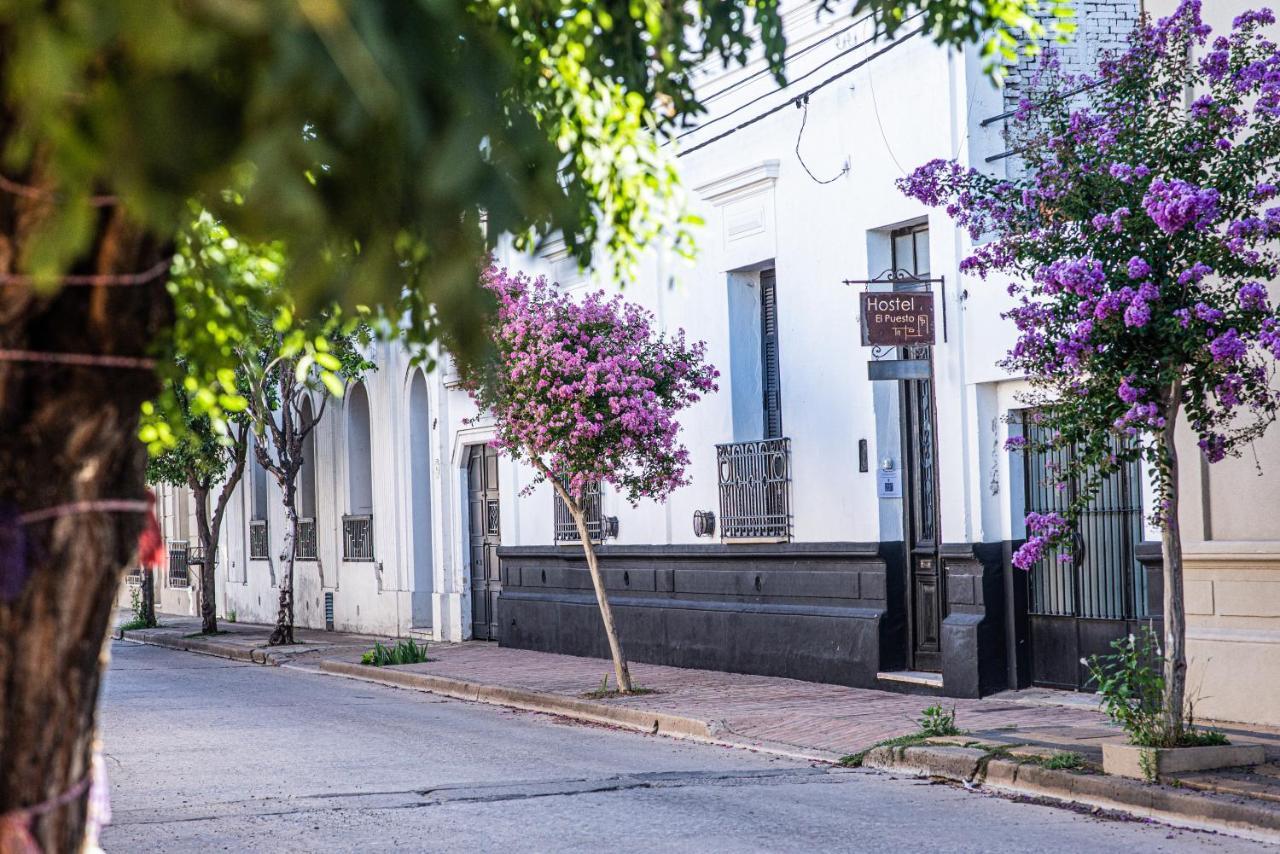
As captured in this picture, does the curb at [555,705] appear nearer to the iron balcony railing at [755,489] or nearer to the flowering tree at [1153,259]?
the iron balcony railing at [755,489]

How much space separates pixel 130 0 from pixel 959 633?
42.7 feet

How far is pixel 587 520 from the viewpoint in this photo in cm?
2159

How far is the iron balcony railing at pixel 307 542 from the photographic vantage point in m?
30.6

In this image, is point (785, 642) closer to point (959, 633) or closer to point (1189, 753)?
point (959, 633)

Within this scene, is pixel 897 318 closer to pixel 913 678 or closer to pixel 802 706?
pixel 913 678

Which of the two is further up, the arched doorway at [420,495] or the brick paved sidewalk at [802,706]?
the arched doorway at [420,495]

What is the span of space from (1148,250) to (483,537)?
53.2 ft

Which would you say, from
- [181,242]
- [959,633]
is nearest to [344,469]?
[959,633]

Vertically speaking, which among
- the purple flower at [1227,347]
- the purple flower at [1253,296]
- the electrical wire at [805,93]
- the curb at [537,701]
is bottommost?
the curb at [537,701]

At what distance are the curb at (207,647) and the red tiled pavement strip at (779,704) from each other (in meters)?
4.51

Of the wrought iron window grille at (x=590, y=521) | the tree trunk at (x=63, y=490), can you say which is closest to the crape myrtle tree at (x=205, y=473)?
the wrought iron window grille at (x=590, y=521)

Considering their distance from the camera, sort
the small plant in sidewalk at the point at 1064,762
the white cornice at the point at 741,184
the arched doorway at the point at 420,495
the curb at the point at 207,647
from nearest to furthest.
Answer: the small plant in sidewalk at the point at 1064,762 < the white cornice at the point at 741,184 < the curb at the point at 207,647 < the arched doorway at the point at 420,495

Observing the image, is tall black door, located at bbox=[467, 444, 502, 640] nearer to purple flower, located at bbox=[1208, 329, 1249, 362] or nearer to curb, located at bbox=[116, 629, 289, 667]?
curb, located at bbox=[116, 629, 289, 667]

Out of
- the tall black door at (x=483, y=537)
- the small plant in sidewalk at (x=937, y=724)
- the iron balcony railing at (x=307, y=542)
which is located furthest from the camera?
the iron balcony railing at (x=307, y=542)
